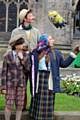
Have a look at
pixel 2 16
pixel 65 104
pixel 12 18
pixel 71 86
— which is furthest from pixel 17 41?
pixel 2 16

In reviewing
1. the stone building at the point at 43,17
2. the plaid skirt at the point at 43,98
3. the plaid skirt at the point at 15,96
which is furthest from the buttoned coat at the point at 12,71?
the stone building at the point at 43,17

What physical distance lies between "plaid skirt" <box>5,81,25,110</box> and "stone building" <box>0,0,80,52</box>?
13.6m

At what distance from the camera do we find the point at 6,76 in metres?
8.30

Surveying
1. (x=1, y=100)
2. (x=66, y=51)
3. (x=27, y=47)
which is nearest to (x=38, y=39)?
(x=27, y=47)

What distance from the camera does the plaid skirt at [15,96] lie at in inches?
327

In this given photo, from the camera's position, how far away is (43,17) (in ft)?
72.5

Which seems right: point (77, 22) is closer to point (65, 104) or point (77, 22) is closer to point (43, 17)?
point (43, 17)

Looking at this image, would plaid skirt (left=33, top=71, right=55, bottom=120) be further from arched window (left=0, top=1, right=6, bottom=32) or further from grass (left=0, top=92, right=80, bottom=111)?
arched window (left=0, top=1, right=6, bottom=32)

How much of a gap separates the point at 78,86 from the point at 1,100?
3719 millimetres

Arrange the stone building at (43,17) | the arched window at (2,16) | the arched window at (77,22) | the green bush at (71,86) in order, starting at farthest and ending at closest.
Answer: the arched window at (77,22), the arched window at (2,16), the stone building at (43,17), the green bush at (71,86)

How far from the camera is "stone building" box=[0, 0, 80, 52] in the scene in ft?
72.4

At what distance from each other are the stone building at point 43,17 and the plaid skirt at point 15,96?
13590 millimetres

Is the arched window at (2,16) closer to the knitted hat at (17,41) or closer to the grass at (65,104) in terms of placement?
the grass at (65,104)

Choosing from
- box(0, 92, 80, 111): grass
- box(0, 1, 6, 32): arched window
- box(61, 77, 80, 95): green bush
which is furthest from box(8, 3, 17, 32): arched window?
box(0, 92, 80, 111): grass
